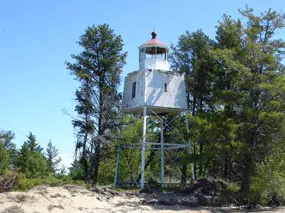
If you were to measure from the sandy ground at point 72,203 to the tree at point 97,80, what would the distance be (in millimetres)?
6973

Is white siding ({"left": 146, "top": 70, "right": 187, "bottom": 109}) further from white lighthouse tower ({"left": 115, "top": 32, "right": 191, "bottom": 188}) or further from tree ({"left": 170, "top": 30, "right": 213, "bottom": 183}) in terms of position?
tree ({"left": 170, "top": 30, "right": 213, "bottom": 183})

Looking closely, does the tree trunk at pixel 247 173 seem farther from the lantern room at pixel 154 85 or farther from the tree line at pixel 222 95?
the lantern room at pixel 154 85

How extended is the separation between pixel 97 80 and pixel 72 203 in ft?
44.7

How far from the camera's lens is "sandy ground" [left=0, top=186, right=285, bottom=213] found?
63.9 ft

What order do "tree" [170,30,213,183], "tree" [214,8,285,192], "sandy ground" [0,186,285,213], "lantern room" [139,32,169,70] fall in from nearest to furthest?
1. "sandy ground" [0,186,285,213]
2. "tree" [214,8,285,192]
3. "lantern room" [139,32,169,70]
4. "tree" [170,30,213,183]

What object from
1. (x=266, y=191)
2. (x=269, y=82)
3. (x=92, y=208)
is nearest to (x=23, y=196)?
(x=92, y=208)

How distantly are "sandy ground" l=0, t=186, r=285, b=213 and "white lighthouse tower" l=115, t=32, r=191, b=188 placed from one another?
6.03 metres

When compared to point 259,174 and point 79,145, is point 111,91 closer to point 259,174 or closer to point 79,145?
point 79,145

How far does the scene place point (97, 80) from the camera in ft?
110

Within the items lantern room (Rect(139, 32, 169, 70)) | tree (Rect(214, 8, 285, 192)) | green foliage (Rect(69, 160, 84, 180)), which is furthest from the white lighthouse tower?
green foliage (Rect(69, 160, 84, 180))

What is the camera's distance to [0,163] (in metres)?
50.5

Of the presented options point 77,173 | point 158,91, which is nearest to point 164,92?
point 158,91

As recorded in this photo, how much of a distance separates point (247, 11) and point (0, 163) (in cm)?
3469

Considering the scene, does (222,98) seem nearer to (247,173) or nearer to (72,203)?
(247,173)
